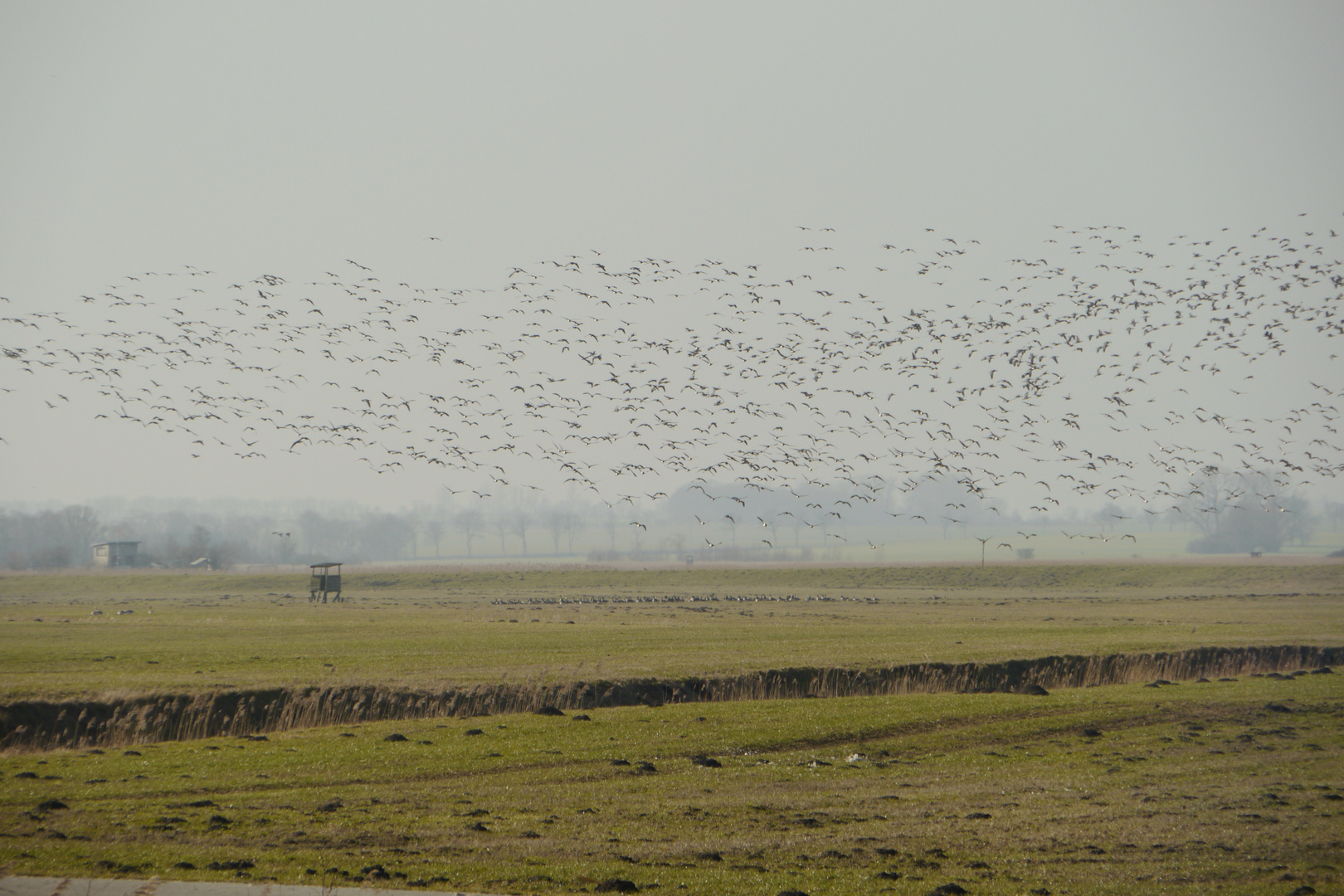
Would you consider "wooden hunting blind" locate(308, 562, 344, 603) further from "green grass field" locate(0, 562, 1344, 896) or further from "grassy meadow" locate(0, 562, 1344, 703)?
"green grass field" locate(0, 562, 1344, 896)

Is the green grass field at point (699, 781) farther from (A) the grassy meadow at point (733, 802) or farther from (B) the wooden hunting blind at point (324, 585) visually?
(B) the wooden hunting blind at point (324, 585)

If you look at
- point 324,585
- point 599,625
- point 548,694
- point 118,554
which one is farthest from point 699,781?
point 118,554

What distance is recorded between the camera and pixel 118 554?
176 m

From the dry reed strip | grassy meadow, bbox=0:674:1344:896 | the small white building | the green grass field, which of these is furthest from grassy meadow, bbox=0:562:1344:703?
the small white building

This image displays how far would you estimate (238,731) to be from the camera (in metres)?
33.0

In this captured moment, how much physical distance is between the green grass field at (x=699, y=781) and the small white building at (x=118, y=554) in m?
130

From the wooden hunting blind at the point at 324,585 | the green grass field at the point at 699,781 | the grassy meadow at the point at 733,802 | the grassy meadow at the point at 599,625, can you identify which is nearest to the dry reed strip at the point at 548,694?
the grassy meadow at the point at 599,625

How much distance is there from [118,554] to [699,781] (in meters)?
183

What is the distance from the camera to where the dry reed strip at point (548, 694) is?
32.7m

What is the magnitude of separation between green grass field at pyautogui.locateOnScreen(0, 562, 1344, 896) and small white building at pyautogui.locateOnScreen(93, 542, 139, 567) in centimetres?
12994

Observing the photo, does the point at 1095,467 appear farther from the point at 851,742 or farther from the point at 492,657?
the point at 492,657

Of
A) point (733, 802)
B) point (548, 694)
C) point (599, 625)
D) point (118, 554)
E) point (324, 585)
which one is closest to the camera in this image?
point (733, 802)

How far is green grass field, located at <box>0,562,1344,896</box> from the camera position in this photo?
17016mm

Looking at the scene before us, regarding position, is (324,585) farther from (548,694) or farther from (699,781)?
(699,781)
